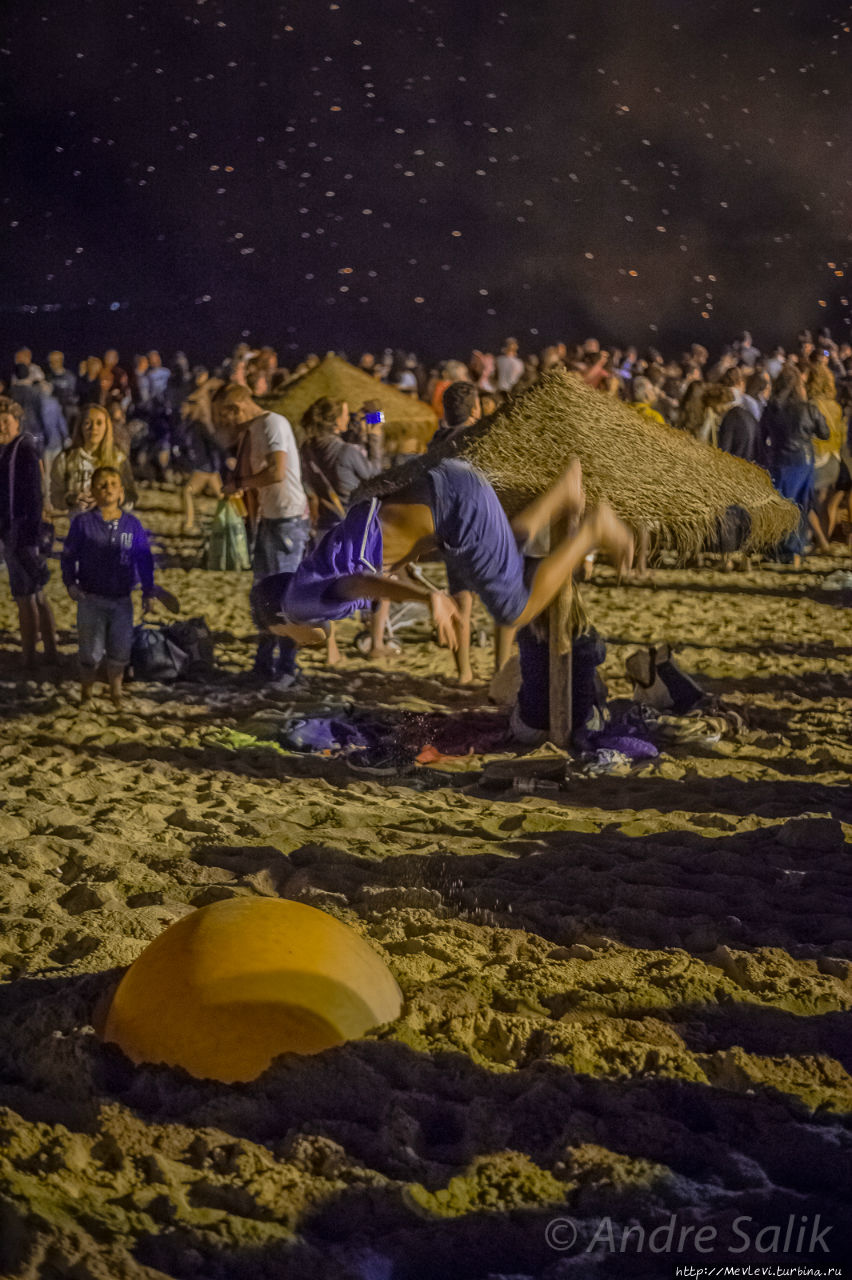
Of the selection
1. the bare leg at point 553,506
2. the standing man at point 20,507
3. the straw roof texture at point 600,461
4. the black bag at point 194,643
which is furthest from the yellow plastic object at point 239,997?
the standing man at point 20,507

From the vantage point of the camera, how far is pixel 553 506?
550 centimetres

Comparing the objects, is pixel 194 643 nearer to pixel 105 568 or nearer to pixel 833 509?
pixel 105 568

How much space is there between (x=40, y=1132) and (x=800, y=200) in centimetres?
2692

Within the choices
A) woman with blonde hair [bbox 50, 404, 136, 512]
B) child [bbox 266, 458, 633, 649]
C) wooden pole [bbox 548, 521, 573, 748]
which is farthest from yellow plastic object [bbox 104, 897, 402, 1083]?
woman with blonde hair [bbox 50, 404, 136, 512]

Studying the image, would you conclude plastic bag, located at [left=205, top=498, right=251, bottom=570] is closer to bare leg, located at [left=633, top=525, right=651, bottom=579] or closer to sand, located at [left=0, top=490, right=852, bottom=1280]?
sand, located at [left=0, top=490, right=852, bottom=1280]

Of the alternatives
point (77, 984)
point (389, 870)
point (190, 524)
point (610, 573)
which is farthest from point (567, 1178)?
point (190, 524)

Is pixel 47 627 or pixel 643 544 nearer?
pixel 643 544

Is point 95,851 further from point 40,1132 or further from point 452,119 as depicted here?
point 452,119

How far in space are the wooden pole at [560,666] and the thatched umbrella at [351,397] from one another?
20.8 ft

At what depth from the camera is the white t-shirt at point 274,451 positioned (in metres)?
7.46

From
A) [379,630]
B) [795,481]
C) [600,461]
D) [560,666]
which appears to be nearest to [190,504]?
[379,630]

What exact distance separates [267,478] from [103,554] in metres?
1.13

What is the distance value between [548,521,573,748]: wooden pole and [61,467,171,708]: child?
2.48m

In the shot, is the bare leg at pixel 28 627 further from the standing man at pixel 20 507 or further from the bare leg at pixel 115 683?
the bare leg at pixel 115 683
